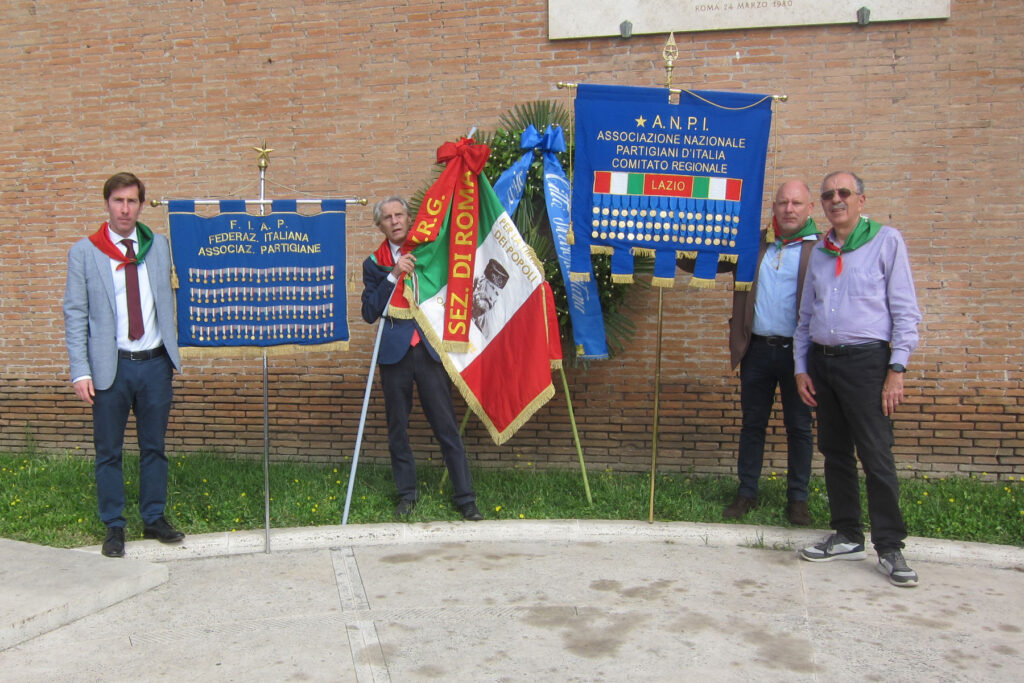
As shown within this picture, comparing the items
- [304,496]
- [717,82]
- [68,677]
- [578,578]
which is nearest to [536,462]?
[304,496]

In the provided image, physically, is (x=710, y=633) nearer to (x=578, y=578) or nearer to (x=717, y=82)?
(x=578, y=578)

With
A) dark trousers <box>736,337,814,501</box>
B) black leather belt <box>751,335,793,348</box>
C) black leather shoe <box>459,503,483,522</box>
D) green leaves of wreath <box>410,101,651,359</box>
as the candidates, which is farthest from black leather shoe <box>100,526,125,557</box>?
black leather belt <box>751,335,793,348</box>

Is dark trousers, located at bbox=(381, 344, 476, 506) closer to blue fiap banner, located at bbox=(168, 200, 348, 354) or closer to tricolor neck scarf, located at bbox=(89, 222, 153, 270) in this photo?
blue fiap banner, located at bbox=(168, 200, 348, 354)

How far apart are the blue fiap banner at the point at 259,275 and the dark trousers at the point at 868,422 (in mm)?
2876

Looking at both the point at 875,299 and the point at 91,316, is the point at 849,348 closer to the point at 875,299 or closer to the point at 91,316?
the point at 875,299

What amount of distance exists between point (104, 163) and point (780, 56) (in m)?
5.62

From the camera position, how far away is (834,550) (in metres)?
4.89

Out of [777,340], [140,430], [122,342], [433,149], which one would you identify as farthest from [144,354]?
[777,340]

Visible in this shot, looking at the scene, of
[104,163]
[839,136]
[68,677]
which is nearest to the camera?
[68,677]

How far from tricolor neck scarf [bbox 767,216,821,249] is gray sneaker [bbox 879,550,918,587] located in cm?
188

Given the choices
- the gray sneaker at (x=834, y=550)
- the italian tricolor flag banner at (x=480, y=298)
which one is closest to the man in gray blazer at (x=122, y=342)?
the italian tricolor flag banner at (x=480, y=298)

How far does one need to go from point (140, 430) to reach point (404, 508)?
1.64m

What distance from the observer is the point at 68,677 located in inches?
141

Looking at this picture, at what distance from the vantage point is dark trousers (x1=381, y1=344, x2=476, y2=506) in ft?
18.4
